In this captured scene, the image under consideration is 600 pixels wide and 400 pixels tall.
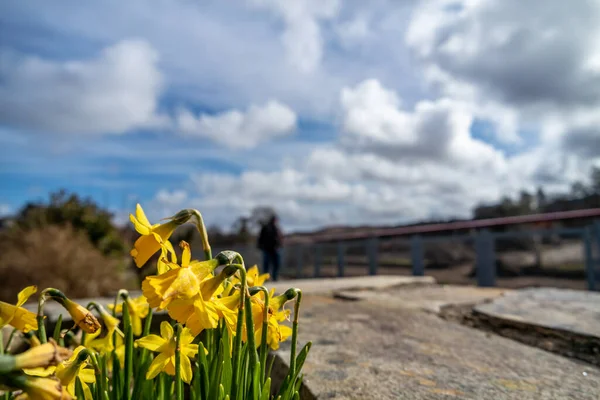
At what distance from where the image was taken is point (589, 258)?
17.6 feet

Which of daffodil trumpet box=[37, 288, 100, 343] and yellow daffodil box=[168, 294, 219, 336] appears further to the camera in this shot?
daffodil trumpet box=[37, 288, 100, 343]

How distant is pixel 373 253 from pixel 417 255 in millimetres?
1108

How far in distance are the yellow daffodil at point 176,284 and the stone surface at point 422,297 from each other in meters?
2.40

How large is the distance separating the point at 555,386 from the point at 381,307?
1532 mm

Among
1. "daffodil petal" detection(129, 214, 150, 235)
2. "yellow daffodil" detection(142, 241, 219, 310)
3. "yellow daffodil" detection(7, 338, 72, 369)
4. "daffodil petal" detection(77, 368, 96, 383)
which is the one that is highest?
"daffodil petal" detection(129, 214, 150, 235)

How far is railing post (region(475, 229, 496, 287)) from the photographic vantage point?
6.09m

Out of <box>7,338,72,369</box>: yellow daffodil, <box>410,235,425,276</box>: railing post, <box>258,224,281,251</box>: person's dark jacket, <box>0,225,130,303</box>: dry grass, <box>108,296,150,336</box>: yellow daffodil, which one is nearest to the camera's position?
<box>7,338,72,369</box>: yellow daffodil

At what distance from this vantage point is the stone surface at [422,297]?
10.3 ft

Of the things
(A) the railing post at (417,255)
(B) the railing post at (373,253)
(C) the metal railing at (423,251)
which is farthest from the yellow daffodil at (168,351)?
(B) the railing post at (373,253)

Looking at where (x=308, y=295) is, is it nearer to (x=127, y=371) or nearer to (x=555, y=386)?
(x=555, y=386)

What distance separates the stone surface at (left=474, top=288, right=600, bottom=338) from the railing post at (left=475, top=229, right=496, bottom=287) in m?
2.36

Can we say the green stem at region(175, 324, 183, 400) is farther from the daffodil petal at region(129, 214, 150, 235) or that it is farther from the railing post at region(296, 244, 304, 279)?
the railing post at region(296, 244, 304, 279)

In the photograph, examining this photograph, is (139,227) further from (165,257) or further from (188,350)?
(188,350)

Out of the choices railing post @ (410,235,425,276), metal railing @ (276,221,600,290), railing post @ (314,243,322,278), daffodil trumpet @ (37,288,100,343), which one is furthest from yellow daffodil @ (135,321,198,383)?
railing post @ (314,243,322,278)
